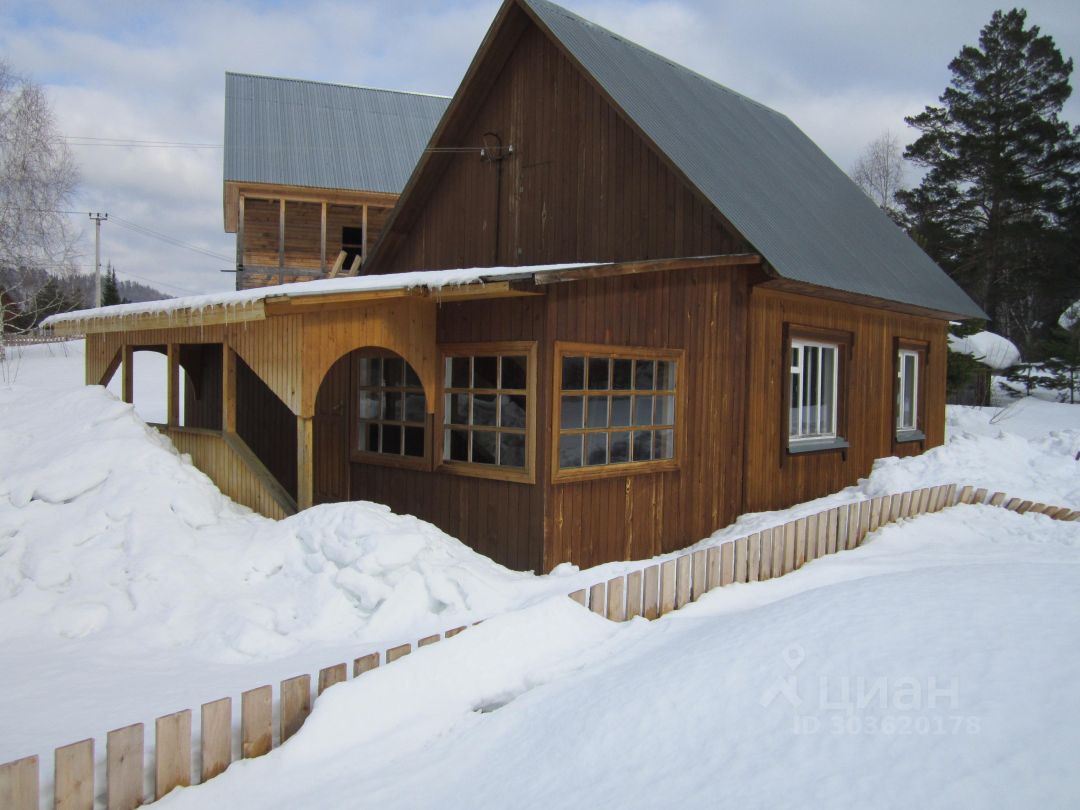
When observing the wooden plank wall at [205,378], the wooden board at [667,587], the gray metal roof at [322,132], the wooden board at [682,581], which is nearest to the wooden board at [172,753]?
the wooden board at [667,587]

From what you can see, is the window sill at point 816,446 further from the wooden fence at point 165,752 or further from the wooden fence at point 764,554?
the wooden fence at point 165,752

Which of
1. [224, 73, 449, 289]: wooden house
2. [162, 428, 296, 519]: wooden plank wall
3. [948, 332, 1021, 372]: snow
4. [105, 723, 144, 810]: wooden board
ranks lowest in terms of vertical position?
[105, 723, 144, 810]: wooden board

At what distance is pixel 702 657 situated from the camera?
15.5ft

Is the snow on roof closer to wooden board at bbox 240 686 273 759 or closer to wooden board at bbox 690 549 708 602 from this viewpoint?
wooden board at bbox 690 549 708 602

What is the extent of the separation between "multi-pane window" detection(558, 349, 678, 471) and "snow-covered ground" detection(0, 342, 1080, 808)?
136 cm

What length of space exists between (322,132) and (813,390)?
52.4ft

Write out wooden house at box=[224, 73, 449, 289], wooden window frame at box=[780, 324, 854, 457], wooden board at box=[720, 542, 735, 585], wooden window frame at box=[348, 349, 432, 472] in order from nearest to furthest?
1. wooden board at box=[720, 542, 735, 585]
2. wooden window frame at box=[348, 349, 432, 472]
3. wooden window frame at box=[780, 324, 854, 457]
4. wooden house at box=[224, 73, 449, 289]

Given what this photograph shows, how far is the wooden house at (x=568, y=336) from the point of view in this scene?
27.5ft

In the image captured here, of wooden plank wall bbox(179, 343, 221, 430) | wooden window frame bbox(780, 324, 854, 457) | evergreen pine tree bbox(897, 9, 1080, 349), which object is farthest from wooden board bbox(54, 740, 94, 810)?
evergreen pine tree bbox(897, 9, 1080, 349)

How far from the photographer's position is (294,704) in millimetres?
4293

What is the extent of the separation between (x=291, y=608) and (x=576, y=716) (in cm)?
304

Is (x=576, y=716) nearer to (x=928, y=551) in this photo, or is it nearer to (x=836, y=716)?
(x=836, y=716)

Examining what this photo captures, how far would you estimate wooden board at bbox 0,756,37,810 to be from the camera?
330 cm

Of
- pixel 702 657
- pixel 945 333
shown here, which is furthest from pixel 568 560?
pixel 945 333
